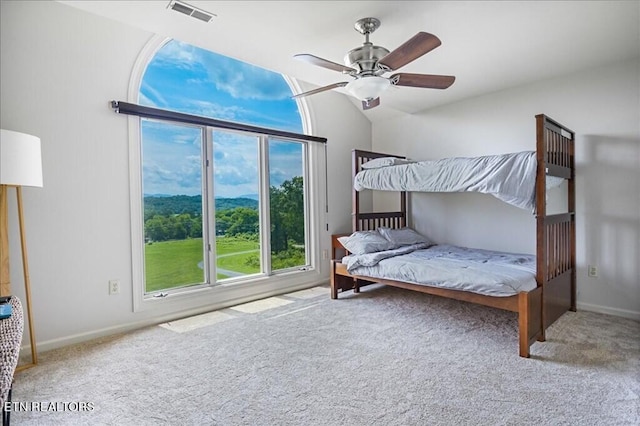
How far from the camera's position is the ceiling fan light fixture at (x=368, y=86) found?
232 centimetres

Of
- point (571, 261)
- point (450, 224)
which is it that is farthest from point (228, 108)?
point (571, 261)

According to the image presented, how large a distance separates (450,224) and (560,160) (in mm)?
1502

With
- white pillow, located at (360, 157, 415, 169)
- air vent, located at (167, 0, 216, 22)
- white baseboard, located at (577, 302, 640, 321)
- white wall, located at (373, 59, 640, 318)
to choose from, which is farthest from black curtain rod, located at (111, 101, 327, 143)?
white baseboard, located at (577, 302, 640, 321)

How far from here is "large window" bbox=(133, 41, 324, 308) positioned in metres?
3.22

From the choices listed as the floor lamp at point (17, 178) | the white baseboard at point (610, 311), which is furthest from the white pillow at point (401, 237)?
the floor lamp at point (17, 178)

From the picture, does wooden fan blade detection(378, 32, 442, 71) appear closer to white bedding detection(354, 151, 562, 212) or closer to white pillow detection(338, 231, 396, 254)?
white bedding detection(354, 151, 562, 212)

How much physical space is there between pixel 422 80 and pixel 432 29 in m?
0.55

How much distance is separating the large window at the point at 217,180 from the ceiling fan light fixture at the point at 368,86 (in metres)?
1.73

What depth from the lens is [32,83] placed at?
8.16 feet

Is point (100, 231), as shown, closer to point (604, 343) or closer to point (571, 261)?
point (604, 343)

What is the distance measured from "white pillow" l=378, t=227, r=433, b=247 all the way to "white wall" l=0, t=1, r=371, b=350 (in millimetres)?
2489

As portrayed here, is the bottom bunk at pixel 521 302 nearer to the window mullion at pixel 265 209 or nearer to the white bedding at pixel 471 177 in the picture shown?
the white bedding at pixel 471 177

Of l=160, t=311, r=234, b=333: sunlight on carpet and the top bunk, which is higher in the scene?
the top bunk

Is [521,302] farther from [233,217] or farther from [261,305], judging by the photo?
[233,217]
